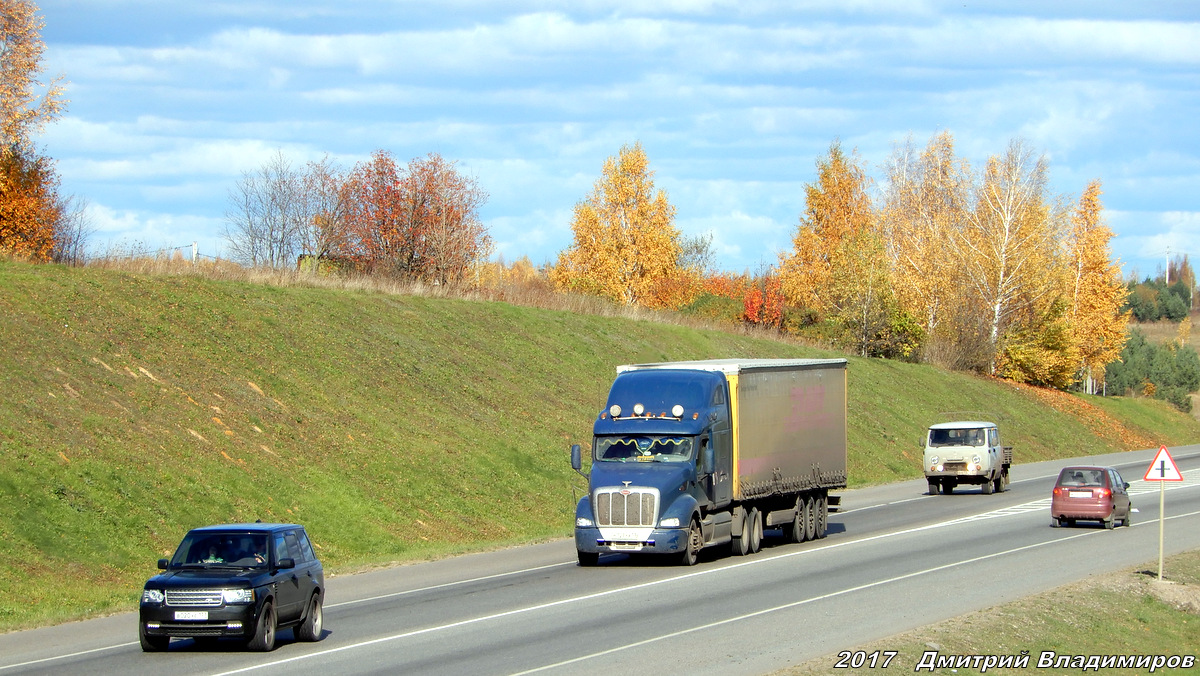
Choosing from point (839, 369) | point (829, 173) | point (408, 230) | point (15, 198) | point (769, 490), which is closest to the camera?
point (769, 490)

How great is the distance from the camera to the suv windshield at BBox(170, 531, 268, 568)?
14.1 metres

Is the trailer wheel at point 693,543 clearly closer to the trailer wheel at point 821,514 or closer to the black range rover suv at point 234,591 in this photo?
the trailer wheel at point 821,514

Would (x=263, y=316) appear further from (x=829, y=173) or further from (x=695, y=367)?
(x=829, y=173)

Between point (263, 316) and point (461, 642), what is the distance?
24.6m

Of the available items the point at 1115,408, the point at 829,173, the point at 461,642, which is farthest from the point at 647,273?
the point at 461,642

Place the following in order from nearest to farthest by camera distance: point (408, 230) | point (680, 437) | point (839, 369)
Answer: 1. point (680, 437)
2. point (839, 369)
3. point (408, 230)

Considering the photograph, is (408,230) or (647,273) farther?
(647,273)

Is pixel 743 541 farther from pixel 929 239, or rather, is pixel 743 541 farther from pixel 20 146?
pixel 929 239

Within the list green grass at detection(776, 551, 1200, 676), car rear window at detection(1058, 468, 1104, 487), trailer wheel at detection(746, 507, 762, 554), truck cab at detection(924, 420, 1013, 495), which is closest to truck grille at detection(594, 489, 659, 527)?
trailer wheel at detection(746, 507, 762, 554)

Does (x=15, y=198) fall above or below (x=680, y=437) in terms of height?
above

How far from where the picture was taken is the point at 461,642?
1458cm

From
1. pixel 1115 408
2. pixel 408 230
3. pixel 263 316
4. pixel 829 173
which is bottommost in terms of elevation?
pixel 1115 408

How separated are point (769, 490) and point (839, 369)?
18.1ft

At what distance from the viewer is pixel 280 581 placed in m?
14.1
